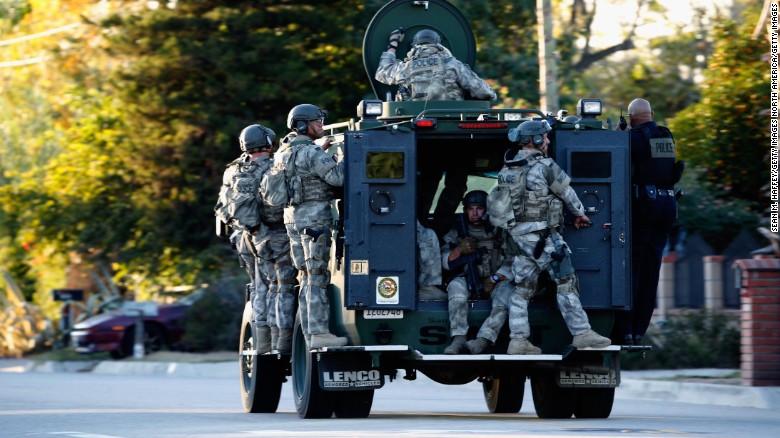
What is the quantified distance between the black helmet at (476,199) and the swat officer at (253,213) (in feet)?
5.89

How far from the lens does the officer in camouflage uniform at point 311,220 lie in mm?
12445

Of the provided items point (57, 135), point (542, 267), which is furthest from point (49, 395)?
point (57, 135)

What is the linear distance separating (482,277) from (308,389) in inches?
64.6

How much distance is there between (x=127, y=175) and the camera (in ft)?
101

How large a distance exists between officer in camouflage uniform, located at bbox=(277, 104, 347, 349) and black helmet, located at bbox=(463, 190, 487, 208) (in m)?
1.05

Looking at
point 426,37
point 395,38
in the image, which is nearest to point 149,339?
point 395,38

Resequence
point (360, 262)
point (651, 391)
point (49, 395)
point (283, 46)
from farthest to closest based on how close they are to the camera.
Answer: point (283, 46), point (49, 395), point (651, 391), point (360, 262)

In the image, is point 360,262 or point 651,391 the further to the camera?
point 651,391

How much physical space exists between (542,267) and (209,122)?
17.9m

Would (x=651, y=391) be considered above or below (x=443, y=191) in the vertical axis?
below

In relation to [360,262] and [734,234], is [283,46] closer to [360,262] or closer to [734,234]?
[734,234]

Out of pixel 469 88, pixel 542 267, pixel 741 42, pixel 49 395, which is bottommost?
pixel 49 395

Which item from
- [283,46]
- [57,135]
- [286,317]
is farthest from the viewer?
[57,135]

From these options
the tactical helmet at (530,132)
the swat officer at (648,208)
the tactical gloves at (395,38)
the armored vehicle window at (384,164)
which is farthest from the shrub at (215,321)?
the tactical helmet at (530,132)
